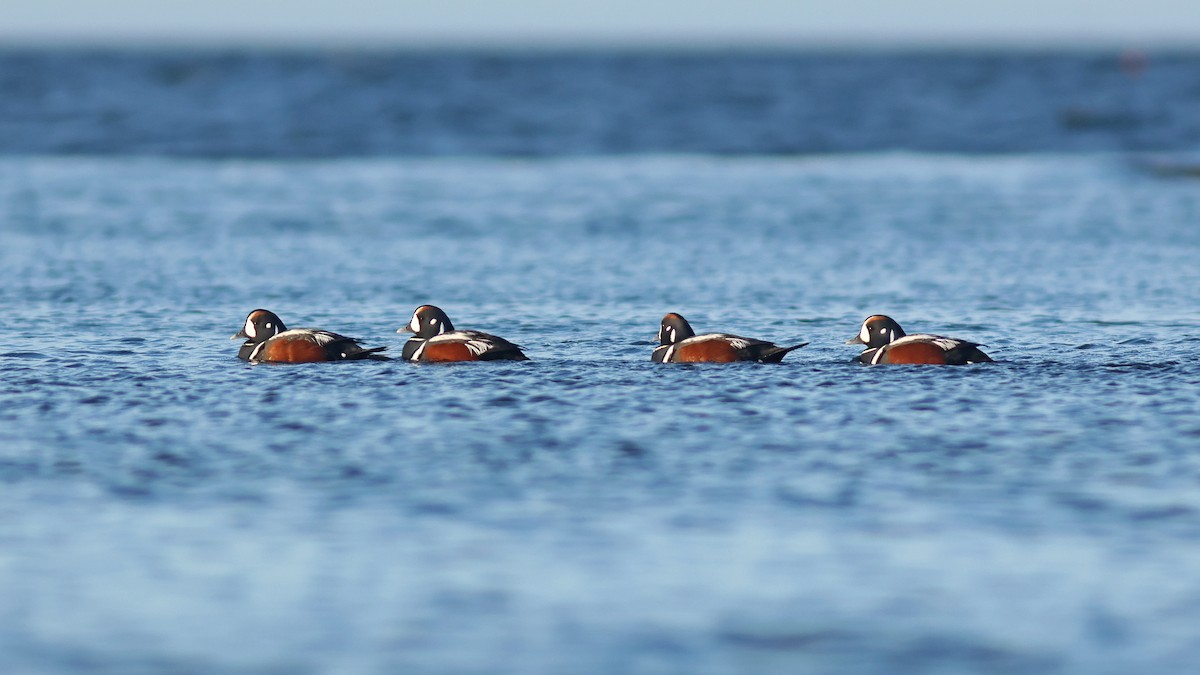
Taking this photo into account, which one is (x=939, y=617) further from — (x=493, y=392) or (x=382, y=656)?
(x=493, y=392)

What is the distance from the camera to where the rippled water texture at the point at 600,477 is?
325 inches

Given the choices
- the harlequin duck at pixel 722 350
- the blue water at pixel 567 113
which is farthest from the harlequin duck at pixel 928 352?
the blue water at pixel 567 113

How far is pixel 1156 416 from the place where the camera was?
13.2m

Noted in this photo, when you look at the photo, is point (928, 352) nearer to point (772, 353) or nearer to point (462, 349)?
point (772, 353)

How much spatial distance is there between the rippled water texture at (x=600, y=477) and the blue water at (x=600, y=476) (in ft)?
0.10

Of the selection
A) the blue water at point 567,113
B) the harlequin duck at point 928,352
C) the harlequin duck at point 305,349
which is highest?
the blue water at point 567,113

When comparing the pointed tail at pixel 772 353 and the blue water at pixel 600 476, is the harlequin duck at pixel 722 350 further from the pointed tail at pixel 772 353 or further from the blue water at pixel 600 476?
the blue water at pixel 600 476

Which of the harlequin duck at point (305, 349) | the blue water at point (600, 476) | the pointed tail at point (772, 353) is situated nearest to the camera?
the blue water at point (600, 476)

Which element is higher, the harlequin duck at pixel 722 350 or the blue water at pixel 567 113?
the blue water at pixel 567 113

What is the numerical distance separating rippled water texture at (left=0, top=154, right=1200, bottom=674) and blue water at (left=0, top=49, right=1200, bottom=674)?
3 centimetres

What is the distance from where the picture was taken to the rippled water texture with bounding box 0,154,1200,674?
8258 millimetres

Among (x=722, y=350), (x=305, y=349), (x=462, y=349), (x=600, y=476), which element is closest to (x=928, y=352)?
(x=722, y=350)

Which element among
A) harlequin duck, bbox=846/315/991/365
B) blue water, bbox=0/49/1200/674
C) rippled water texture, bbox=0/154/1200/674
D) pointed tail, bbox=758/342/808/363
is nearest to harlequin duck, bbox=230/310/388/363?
blue water, bbox=0/49/1200/674

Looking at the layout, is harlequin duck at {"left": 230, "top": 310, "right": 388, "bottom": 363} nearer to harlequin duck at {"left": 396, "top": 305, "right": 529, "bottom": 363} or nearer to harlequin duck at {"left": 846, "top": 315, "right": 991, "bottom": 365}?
harlequin duck at {"left": 396, "top": 305, "right": 529, "bottom": 363}
